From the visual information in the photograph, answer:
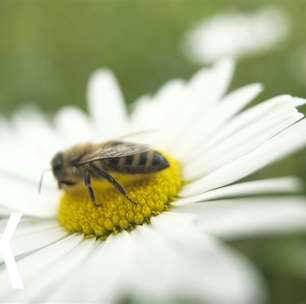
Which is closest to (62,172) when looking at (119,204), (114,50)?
(119,204)

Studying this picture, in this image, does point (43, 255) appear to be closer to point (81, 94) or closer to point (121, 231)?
point (121, 231)

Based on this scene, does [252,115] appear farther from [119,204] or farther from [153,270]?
[153,270]

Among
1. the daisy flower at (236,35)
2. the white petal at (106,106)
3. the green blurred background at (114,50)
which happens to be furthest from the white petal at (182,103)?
the daisy flower at (236,35)

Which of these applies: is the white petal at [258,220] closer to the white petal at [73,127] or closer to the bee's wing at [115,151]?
the bee's wing at [115,151]

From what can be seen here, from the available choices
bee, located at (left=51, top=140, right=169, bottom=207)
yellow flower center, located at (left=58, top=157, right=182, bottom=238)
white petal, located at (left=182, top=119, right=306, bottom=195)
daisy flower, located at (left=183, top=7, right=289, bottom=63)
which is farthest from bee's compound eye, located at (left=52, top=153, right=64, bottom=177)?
daisy flower, located at (left=183, top=7, right=289, bottom=63)

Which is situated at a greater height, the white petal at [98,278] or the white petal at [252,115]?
the white petal at [252,115]

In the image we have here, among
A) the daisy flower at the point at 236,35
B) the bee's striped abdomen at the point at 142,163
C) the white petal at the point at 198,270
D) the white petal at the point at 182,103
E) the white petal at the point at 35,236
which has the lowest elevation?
the white petal at the point at 198,270
